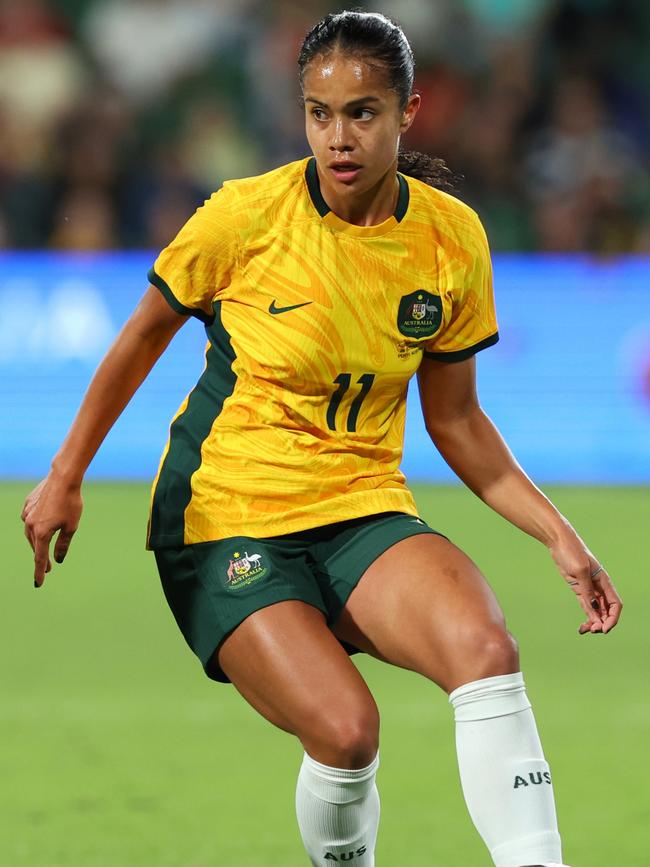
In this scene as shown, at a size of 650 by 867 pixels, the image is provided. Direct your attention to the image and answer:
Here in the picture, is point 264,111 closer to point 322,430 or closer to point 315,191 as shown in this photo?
point 315,191

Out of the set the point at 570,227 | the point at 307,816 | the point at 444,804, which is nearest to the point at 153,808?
the point at 444,804

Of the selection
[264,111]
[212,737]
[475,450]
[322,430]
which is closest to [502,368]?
[264,111]

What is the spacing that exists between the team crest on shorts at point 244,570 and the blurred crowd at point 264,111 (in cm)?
730

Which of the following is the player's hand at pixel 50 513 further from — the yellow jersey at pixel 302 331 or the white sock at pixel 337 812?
the white sock at pixel 337 812

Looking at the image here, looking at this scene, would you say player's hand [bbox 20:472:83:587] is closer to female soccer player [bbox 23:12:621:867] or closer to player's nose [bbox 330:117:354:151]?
female soccer player [bbox 23:12:621:867]

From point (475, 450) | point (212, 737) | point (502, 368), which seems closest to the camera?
point (475, 450)

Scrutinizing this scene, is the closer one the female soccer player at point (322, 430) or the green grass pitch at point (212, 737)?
the female soccer player at point (322, 430)

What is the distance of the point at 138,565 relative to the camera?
7434 millimetres

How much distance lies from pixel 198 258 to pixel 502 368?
6.11 meters

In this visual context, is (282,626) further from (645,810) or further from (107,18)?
(107,18)

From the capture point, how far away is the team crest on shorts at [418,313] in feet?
10.9

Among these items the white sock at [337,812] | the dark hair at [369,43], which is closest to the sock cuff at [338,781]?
the white sock at [337,812]

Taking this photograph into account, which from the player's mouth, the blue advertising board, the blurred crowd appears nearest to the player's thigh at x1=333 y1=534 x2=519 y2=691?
the player's mouth

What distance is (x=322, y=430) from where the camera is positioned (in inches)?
131
